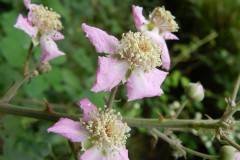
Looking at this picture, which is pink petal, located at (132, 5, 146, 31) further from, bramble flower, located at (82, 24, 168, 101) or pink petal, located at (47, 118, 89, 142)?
pink petal, located at (47, 118, 89, 142)

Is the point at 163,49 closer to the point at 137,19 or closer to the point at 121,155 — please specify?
the point at 137,19

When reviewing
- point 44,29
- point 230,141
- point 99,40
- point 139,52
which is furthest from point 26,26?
point 230,141

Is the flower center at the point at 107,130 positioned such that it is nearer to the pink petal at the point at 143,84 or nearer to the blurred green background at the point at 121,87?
the pink petal at the point at 143,84

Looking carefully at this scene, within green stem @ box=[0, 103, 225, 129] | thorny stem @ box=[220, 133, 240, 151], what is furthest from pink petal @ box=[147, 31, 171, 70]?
thorny stem @ box=[220, 133, 240, 151]

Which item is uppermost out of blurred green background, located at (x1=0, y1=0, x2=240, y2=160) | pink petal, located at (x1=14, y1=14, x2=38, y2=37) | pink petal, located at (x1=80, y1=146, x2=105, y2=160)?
pink petal, located at (x1=14, y1=14, x2=38, y2=37)

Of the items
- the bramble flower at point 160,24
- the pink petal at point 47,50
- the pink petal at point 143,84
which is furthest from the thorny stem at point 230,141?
the pink petal at point 47,50
